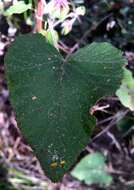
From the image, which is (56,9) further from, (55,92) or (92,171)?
(92,171)

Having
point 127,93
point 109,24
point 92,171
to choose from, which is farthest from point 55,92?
point 92,171

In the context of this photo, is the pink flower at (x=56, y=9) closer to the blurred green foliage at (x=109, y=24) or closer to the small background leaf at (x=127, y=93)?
the small background leaf at (x=127, y=93)

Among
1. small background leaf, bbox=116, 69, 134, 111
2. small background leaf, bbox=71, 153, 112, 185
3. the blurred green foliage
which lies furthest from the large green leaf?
small background leaf, bbox=71, 153, 112, 185

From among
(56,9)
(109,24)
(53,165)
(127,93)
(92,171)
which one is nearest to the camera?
(53,165)

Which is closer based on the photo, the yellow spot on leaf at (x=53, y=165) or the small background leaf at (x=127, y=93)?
the yellow spot on leaf at (x=53, y=165)

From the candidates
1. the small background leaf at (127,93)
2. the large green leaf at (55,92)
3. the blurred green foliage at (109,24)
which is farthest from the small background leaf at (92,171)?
the large green leaf at (55,92)

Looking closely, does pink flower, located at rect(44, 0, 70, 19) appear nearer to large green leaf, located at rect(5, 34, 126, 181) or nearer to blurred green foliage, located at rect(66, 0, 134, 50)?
large green leaf, located at rect(5, 34, 126, 181)

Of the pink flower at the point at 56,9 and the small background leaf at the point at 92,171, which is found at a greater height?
the pink flower at the point at 56,9

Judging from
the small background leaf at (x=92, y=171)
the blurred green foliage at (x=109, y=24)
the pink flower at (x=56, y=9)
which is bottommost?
the small background leaf at (x=92, y=171)
